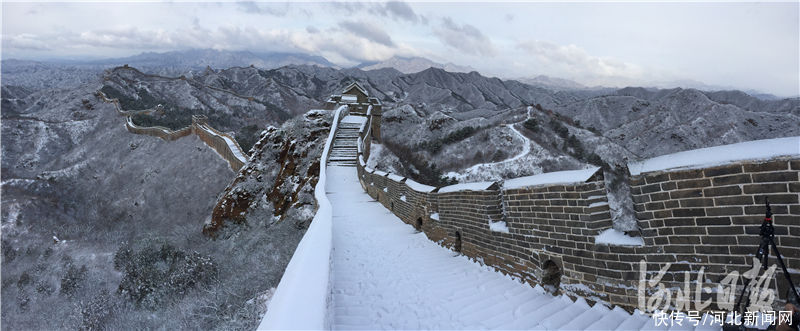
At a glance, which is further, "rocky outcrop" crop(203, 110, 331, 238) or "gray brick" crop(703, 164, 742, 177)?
"rocky outcrop" crop(203, 110, 331, 238)

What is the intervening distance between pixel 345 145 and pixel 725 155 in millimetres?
15335

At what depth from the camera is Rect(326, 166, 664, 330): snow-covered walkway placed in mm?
3197

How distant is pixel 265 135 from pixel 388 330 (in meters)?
16.7

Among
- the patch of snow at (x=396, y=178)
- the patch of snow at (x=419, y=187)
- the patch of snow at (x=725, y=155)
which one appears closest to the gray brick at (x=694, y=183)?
the patch of snow at (x=725, y=155)

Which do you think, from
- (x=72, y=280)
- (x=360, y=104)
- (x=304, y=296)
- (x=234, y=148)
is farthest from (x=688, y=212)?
(x=234, y=148)

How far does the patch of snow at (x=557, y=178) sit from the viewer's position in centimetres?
338

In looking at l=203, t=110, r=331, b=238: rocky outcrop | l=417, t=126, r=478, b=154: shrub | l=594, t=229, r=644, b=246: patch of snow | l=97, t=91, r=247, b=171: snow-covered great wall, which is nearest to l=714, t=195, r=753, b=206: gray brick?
l=594, t=229, r=644, b=246: patch of snow

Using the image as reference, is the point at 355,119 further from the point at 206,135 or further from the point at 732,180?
the point at 732,180

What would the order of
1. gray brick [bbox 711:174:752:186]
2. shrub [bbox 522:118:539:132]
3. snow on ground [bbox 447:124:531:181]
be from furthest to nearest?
shrub [bbox 522:118:539:132], snow on ground [bbox 447:124:531:181], gray brick [bbox 711:174:752:186]

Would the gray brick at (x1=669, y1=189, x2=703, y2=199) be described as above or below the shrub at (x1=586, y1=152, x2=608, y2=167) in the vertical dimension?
above

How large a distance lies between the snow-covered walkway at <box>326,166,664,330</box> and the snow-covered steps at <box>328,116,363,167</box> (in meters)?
9.30

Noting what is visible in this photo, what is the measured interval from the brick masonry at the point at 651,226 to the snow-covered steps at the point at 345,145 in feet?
37.0

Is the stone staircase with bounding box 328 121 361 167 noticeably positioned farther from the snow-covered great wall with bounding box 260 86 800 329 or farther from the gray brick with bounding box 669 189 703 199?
the gray brick with bounding box 669 189 703 199

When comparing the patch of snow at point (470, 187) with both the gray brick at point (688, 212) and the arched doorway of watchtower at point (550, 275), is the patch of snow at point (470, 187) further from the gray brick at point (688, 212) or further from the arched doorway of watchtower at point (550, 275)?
the gray brick at point (688, 212)
